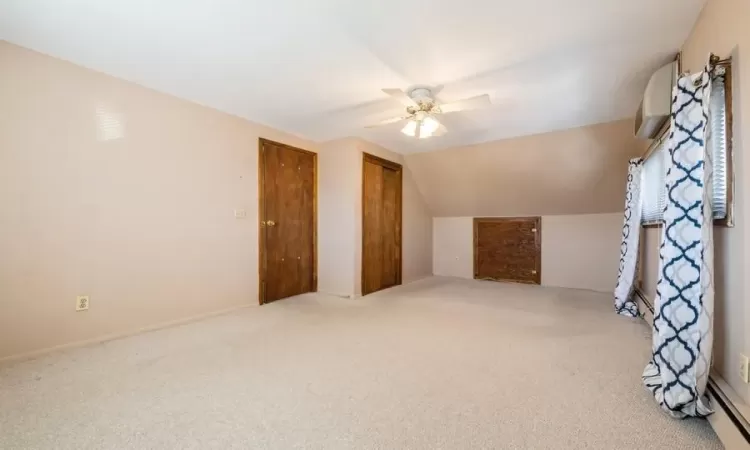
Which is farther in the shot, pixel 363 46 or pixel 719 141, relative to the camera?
pixel 363 46

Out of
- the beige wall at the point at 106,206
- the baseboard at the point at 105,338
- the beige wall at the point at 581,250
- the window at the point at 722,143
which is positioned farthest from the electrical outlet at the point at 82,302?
the beige wall at the point at 581,250

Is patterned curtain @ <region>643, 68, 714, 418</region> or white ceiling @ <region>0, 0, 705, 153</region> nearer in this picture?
patterned curtain @ <region>643, 68, 714, 418</region>

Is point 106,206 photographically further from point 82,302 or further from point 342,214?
point 342,214

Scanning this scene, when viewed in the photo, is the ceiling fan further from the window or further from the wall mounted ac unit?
the window

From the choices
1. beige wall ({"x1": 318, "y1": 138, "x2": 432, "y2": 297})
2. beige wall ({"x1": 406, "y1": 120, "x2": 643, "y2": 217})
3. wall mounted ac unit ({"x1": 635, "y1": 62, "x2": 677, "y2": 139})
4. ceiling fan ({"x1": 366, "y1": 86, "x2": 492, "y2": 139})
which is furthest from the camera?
beige wall ({"x1": 318, "y1": 138, "x2": 432, "y2": 297})

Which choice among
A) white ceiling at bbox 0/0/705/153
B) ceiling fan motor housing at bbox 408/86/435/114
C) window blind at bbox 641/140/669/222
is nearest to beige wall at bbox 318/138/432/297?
white ceiling at bbox 0/0/705/153

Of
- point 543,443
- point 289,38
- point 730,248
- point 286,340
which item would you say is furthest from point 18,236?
point 730,248

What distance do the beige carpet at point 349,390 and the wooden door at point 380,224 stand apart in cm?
161

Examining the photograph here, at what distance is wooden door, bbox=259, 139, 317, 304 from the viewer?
3.90 m

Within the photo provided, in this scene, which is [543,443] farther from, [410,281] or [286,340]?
[410,281]

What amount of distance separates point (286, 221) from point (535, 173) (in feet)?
11.7

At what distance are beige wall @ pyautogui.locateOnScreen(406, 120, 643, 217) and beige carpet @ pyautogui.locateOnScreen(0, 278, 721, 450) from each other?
2151 mm

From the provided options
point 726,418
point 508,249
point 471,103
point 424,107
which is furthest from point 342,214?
point 726,418

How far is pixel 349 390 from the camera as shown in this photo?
70.7 inches
